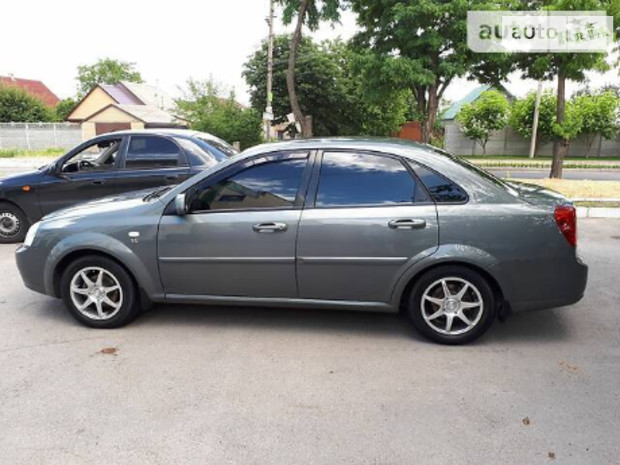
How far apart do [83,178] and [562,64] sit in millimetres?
11403

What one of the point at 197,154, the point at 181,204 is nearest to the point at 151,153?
the point at 197,154

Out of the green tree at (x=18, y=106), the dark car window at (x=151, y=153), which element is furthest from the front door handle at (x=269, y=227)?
the green tree at (x=18, y=106)

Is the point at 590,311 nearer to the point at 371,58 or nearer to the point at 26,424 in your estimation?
the point at 26,424

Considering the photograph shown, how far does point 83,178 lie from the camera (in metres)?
7.02

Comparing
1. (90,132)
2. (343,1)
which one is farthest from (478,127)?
(90,132)

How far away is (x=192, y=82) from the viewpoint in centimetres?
2255

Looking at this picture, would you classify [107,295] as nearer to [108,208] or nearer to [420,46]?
[108,208]

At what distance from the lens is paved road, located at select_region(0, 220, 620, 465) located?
2.66m

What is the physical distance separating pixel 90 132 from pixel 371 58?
28031mm

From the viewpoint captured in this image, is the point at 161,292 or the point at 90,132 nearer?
the point at 161,292

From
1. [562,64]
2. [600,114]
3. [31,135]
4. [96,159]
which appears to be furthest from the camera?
[31,135]

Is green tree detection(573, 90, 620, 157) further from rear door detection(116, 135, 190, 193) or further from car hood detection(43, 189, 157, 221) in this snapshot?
car hood detection(43, 189, 157, 221)

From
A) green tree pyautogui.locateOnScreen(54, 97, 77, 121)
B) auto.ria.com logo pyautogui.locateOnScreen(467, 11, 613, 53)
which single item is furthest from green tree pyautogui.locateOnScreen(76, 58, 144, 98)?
auto.ria.com logo pyautogui.locateOnScreen(467, 11, 613, 53)

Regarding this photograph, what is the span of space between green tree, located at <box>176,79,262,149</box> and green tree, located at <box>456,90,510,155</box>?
14.0 meters
